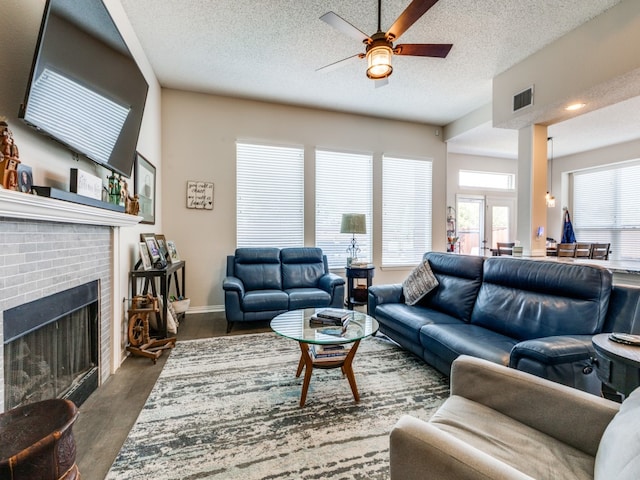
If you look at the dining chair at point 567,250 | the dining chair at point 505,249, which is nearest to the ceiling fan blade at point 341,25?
the dining chair at point 505,249

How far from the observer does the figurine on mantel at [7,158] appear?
4.07 feet

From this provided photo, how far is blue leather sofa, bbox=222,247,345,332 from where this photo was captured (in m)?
3.48

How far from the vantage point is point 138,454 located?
5.14 ft

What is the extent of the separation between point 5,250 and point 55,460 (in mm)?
959

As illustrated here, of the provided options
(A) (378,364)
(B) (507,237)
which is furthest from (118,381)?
(B) (507,237)

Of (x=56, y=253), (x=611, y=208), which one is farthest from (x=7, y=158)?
(x=611, y=208)

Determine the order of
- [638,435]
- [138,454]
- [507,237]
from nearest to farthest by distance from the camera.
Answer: [638,435] < [138,454] < [507,237]

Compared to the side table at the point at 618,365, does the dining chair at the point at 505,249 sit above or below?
above

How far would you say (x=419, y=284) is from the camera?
3131 millimetres

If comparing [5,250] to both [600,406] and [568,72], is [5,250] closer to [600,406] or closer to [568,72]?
[600,406]

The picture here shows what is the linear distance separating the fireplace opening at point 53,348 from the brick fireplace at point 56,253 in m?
0.05

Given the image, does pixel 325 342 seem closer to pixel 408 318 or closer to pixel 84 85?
pixel 408 318

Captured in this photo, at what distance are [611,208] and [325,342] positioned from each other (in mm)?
7749

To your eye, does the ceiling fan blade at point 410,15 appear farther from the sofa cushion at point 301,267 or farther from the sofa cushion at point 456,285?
the sofa cushion at point 301,267
